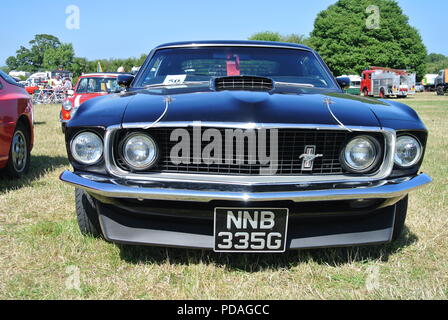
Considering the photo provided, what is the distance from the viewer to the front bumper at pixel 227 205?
6.51ft

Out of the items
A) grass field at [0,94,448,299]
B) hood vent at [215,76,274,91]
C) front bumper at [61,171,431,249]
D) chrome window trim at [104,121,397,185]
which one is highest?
hood vent at [215,76,274,91]

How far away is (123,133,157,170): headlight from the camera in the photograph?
2.12 metres

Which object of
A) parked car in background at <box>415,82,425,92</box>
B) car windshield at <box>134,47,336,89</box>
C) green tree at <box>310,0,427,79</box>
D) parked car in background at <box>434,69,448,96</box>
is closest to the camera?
car windshield at <box>134,47,336,89</box>

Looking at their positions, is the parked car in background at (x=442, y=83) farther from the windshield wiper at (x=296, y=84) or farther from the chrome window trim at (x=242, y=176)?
the chrome window trim at (x=242, y=176)

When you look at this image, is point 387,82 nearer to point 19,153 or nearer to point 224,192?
point 19,153

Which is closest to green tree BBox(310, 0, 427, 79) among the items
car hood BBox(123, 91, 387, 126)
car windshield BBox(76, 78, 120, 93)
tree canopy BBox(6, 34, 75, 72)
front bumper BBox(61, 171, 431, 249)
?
car windshield BBox(76, 78, 120, 93)

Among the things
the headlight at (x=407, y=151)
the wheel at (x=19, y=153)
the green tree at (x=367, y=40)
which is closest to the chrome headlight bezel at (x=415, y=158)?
the headlight at (x=407, y=151)

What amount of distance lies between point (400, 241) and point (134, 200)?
6.00ft

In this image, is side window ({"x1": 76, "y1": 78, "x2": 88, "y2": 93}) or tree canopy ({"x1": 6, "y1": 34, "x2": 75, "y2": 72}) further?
tree canopy ({"x1": 6, "y1": 34, "x2": 75, "y2": 72})

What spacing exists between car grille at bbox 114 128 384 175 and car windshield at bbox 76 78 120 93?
761 cm

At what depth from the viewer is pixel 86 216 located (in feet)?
8.80

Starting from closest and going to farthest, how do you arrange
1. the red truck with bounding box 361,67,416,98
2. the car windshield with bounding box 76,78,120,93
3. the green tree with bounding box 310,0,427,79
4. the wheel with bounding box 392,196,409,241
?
the wheel with bounding box 392,196,409,241 < the car windshield with bounding box 76,78,120,93 < the red truck with bounding box 361,67,416,98 < the green tree with bounding box 310,0,427,79

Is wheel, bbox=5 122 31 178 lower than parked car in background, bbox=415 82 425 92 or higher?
lower

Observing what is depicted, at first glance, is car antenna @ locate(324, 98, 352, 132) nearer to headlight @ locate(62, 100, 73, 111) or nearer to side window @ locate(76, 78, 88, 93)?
headlight @ locate(62, 100, 73, 111)
